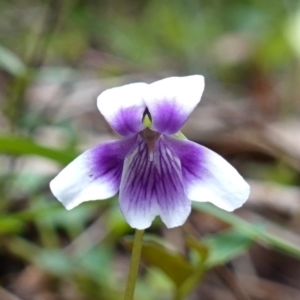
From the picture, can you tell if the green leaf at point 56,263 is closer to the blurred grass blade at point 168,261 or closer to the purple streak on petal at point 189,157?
the blurred grass blade at point 168,261

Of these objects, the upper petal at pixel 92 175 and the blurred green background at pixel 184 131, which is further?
the blurred green background at pixel 184 131

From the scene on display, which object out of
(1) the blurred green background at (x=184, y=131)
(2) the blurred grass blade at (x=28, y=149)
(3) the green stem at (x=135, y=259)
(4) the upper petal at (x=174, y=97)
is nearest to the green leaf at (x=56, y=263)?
(1) the blurred green background at (x=184, y=131)

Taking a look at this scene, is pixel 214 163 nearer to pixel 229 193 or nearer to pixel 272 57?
pixel 229 193

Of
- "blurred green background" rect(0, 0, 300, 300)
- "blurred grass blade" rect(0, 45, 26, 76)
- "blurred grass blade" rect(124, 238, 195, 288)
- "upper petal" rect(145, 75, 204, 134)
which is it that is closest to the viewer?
"upper petal" rect(145, 75, 204, 134)

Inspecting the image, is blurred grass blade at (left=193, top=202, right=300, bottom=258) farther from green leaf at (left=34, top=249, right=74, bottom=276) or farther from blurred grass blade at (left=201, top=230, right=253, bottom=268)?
green leaf at (left=34, top=249, right=74, bottom=276)

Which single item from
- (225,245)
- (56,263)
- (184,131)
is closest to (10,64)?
(56,263)

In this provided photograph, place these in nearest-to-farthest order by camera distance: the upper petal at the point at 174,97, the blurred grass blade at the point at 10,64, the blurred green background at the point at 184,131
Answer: the upper petal at the point at 174,97, the blurred green background at the point at 184,131, the blurred grass blade at the point at 10,64

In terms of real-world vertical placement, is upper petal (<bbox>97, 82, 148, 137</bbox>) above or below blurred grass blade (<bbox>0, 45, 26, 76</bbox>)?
above

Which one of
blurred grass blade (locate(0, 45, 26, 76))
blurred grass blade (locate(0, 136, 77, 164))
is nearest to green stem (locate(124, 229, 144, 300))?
blurred grass blade (locate(0, 136, 77, 164))

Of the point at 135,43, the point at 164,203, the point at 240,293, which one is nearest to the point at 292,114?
the point at 135,43
